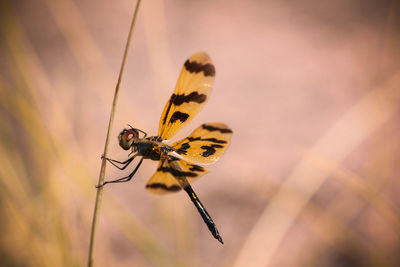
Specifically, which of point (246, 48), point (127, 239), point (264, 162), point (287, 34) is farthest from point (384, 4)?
point (127, 239)

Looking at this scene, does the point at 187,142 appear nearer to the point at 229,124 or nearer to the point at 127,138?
the point at 127,138

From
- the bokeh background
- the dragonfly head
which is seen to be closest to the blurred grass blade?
the bokeh background

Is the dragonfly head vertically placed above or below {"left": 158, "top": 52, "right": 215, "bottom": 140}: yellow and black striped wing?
below

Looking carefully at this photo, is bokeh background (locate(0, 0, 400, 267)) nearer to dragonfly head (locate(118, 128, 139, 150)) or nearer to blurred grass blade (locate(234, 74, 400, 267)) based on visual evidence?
blurred grass blade (locate(234, 74, 400, 267))

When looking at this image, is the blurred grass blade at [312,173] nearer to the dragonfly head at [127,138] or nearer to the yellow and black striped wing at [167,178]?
the yellow and black striped wing at [167,178]

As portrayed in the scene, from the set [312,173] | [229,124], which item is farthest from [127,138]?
[229,124]

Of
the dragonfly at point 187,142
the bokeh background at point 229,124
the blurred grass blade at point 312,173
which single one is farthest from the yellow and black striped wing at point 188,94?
the blurred grass blade at point 312,173
